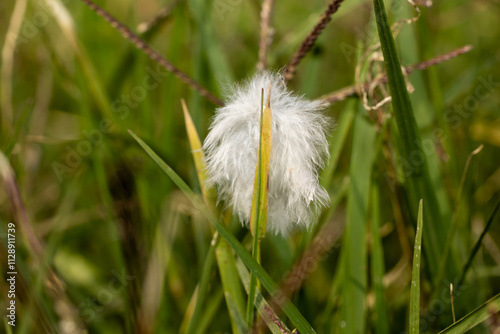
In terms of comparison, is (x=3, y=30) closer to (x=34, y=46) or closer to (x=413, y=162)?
(x=34, y=46)

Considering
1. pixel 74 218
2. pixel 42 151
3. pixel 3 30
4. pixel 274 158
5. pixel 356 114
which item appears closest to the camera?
pixel 274 158

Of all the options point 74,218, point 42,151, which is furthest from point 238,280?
point 42,151

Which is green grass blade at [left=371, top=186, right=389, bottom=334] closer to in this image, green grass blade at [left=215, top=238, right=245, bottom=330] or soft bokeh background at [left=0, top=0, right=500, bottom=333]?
soft bokeh background at [left=0, top=0, right=500, bottom=333]

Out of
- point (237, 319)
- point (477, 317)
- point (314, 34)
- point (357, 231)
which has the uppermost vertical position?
point (314, 34)

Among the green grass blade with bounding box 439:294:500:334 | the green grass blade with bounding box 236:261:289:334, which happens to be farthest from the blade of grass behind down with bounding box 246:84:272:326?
the green grass blade with bounding box 439:294:500:334

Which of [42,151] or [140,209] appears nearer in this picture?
[140,209]

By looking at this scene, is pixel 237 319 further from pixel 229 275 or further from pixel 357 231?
pixel 357 231

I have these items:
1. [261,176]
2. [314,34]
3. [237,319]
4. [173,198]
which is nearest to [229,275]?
[237,319]
